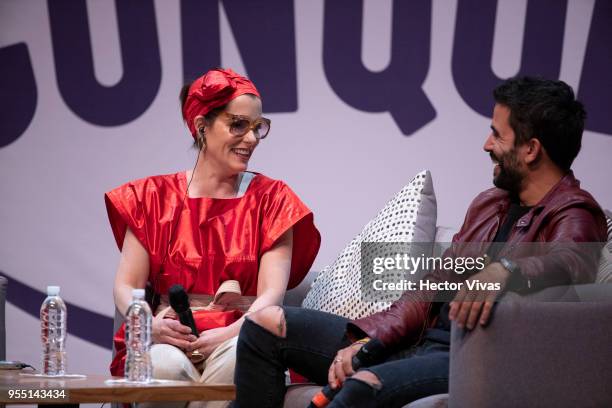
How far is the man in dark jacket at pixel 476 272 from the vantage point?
276 cm

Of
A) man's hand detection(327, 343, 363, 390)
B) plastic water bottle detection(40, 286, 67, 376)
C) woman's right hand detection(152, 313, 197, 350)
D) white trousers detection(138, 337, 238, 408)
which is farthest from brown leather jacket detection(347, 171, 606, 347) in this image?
plastic water bottle detection(40, 286, 67, 376)

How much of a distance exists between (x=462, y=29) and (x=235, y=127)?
4.68ft

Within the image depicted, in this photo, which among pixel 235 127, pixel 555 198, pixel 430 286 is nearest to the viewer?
pixel 555 198

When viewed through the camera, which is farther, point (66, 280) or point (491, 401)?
point (66, 280)

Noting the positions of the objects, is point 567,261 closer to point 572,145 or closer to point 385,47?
point 572,145

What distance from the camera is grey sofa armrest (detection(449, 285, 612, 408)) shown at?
96.7 inches

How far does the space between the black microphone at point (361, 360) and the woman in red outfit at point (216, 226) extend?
1.95 ft

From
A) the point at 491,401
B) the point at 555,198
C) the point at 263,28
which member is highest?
the point at 263,28

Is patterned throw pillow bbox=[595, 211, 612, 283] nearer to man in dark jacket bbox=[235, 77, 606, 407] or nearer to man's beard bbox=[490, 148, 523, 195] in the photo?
man in dark jacket bbox=[235, 77, 606, 407]

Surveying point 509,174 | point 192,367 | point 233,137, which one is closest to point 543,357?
point 509,174

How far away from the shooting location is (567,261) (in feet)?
9.02

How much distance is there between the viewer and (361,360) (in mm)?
2883

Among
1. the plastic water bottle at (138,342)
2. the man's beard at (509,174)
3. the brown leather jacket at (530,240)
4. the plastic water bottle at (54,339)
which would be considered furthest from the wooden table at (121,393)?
the man's beard at (509,174)

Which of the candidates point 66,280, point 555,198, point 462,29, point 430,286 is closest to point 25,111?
point 66,280
